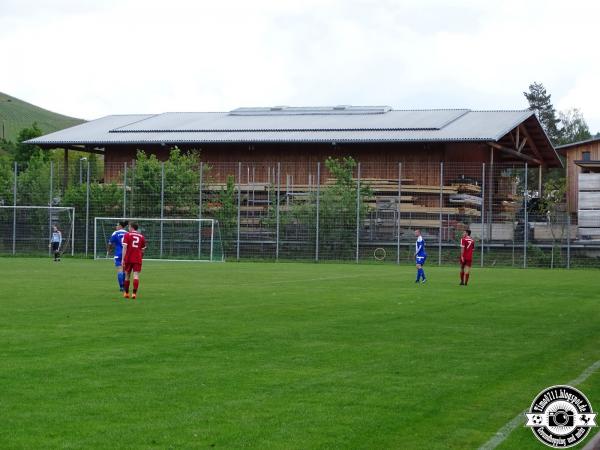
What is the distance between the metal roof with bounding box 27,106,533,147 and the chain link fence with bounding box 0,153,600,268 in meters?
3.11

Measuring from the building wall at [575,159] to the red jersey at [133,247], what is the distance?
4828 cm

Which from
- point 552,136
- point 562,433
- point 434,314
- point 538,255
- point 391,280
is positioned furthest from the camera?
point 552,136

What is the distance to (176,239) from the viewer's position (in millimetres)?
52938

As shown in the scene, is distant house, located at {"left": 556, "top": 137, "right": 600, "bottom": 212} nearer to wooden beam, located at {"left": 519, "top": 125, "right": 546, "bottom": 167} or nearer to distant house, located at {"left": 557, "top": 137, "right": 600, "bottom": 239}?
distant house, located at {"left": 557, "top": 137, "right": 600, "bottom": 239}

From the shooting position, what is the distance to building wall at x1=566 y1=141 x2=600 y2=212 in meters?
68.6

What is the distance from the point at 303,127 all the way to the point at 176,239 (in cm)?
1518

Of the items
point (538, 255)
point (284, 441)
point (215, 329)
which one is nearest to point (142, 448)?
point (284, 441)

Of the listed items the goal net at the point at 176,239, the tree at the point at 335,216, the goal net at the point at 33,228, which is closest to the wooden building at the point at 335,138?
the tree at the point at 335,216

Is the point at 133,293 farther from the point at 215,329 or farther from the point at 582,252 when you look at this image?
the point at 582,252

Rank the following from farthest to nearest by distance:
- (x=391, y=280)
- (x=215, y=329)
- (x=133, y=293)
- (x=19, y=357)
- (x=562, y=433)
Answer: (x=391, y=280)
(x=133, y=293)
(x=215, y=329)
(x=19, y=357)
(x=562, y=433)

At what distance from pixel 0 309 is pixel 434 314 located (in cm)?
830

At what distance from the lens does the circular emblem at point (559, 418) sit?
6.86 m

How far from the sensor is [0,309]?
19.6 m

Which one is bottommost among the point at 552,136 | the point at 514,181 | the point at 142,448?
the point at 142,448
